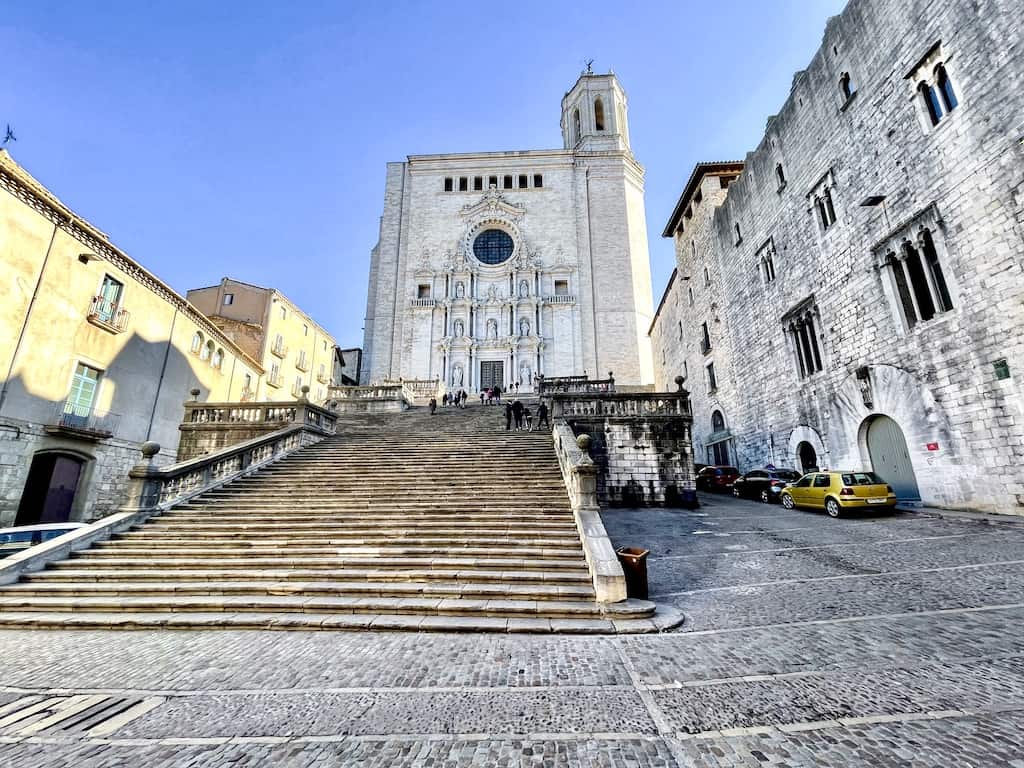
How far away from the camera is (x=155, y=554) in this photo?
25.7ft

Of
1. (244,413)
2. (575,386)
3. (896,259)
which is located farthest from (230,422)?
(896,259)

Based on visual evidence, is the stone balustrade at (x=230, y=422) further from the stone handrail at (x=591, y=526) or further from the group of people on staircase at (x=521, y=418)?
the stone handrail at (x=591, y=526)

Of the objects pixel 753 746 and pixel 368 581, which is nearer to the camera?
pixel 753 746

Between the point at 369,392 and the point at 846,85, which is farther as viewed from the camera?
the point at 369,392

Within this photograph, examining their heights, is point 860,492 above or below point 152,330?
below

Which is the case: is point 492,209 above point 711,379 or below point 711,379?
above

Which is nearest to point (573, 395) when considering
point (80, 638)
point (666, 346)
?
point (80, 638)

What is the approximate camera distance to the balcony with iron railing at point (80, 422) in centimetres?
1505

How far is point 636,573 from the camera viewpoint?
6191 mm

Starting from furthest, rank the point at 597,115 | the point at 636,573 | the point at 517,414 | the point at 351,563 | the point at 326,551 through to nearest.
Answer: the point at 597,115 < the point at 517,414 < the point at 326,551 < the point at 351,563 < the point at 636,573

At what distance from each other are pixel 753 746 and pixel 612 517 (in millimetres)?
9125

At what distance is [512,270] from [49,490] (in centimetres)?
2945

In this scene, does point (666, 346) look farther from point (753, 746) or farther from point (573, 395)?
point (753, 746)

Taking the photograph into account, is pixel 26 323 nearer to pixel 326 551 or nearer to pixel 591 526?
pixel 326 551
